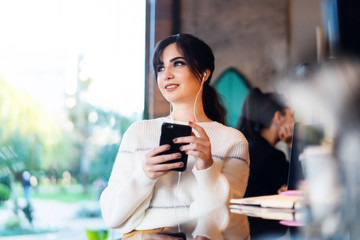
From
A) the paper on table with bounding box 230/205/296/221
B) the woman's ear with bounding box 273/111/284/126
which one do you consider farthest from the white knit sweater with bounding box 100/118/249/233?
the woman's ear with bounding box 273/111/284/126

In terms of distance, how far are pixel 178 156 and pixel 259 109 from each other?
1.69 ft

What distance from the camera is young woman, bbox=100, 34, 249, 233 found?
857 millimetres

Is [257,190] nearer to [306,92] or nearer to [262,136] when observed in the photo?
[262,136]

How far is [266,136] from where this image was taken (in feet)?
3.98

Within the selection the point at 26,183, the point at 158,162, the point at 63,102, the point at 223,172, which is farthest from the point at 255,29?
the point at 26,183

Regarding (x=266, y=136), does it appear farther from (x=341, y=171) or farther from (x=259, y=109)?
(x=341, y=171)

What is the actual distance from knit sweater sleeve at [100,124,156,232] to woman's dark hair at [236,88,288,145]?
14.6 inches

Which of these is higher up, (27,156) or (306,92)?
(306,92)

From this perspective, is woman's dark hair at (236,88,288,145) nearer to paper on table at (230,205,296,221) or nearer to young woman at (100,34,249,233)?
young woman at (100,34,249,233)

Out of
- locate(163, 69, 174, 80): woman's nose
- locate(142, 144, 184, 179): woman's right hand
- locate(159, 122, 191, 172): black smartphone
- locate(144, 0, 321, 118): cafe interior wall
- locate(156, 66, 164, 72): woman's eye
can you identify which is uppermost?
locate(144, 0, 321, 118): cafe interior wall

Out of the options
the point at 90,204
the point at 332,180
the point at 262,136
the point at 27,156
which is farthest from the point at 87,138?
the point at 332,180

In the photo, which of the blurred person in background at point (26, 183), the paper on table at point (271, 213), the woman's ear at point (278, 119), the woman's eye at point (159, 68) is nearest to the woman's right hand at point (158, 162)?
the paper on table at point (271, 213)

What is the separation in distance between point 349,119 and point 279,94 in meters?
0.84

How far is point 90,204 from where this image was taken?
4.16ft
